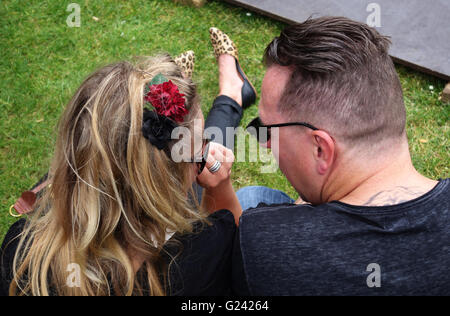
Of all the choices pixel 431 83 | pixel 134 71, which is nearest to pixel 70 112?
pixel 134 71

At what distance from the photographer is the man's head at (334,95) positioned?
1.74 metres

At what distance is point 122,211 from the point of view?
166cm

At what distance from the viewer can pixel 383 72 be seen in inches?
71.2

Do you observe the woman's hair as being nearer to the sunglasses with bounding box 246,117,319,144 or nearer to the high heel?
the sunglasses with bounding box 246,117,319,144

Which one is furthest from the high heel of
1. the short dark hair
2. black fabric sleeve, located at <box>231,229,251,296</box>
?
black fabric sleeve, located at <box>231,229,251,296</box>

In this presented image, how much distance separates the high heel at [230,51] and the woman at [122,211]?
178cm

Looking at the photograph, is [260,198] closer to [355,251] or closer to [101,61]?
[355,251]

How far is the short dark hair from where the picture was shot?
1.74m

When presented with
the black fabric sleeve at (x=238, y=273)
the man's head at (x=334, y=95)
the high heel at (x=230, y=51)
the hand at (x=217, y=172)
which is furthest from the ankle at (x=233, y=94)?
the black fabric sleeve at (x=238, y=273)

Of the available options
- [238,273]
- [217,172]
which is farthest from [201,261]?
[217,172]

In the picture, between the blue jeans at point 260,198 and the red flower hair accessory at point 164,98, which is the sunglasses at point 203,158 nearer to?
the red flower hair accessory at point 164,98

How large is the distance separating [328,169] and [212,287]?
759mm

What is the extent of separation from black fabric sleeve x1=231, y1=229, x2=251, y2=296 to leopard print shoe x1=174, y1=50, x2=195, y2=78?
7.09ft

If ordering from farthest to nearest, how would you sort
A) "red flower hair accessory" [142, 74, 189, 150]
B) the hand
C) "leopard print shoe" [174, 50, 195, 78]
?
"leopard print shoe" [174, 50, 195, 78] → the hand → "red flower hair accessory" [142, 74, 189, 150]
